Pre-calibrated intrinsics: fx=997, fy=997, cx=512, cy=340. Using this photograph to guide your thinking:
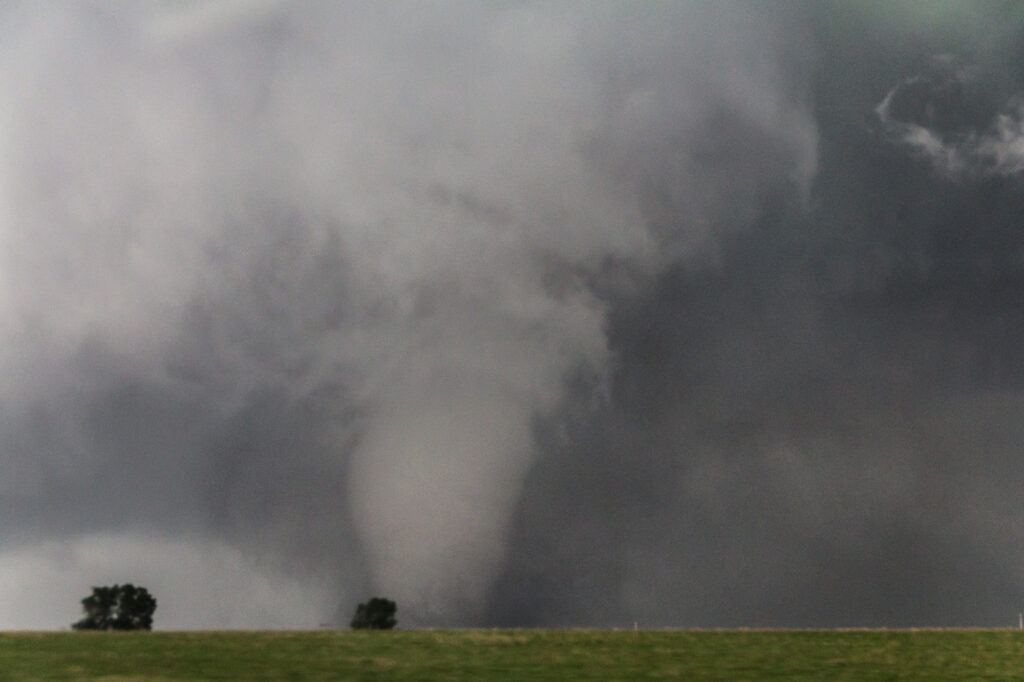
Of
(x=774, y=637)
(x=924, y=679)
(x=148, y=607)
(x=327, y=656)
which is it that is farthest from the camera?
(x=148, y=607)

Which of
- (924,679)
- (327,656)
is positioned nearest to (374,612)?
(327,656)

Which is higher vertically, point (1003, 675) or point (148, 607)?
point (148, 607)

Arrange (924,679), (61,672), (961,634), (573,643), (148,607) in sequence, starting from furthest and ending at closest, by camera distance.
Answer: (148,607), (961,634), (573,643), (924,679), (61,672)

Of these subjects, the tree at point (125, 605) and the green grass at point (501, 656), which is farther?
the tree at point (125, 605)

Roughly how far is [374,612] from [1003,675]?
115453mm

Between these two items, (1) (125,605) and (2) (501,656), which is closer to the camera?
(2) (501,656)

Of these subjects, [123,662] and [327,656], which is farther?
[327,656]

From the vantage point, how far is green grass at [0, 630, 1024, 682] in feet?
170

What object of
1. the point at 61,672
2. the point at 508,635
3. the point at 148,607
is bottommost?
the point at 61,672

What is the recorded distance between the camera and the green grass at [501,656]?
170 feet

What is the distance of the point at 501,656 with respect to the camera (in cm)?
5891

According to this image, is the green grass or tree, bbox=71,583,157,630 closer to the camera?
the green grass

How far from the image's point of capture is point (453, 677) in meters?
50.8

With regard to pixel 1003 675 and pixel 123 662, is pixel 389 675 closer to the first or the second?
pixel 123 662
